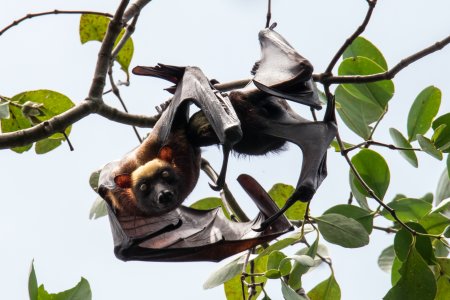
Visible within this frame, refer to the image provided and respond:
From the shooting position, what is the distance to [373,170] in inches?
167

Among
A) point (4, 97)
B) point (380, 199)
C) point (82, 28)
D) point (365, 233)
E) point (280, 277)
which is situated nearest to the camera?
point (280, 277)

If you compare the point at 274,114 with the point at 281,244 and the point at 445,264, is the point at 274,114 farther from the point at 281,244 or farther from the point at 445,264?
the point at 445,264

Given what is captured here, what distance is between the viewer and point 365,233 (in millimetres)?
3998

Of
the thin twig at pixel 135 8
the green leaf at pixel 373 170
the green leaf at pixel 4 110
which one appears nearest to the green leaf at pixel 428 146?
the green leaf at pixel 373 170

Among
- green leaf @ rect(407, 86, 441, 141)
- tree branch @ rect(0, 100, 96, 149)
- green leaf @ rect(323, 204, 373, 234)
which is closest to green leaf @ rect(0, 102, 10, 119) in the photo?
tree branch @ rect(0, 100, 96, 149)

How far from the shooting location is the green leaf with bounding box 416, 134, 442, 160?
395 centimetres

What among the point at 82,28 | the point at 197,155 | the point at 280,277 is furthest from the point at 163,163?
the point at 82,28

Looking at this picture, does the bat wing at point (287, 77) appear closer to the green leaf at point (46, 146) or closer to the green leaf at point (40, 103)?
the green leaf at point (40, 103)

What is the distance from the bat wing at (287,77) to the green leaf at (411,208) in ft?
2.37

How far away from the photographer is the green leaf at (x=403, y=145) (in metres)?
4.14

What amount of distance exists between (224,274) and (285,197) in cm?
87

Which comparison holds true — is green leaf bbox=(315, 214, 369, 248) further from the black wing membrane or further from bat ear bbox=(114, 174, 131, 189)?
bat ear bbox=(114, 174, 131, 189)

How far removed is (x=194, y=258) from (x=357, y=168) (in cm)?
97

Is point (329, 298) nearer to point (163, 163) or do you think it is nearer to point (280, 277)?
point (280, 277)
